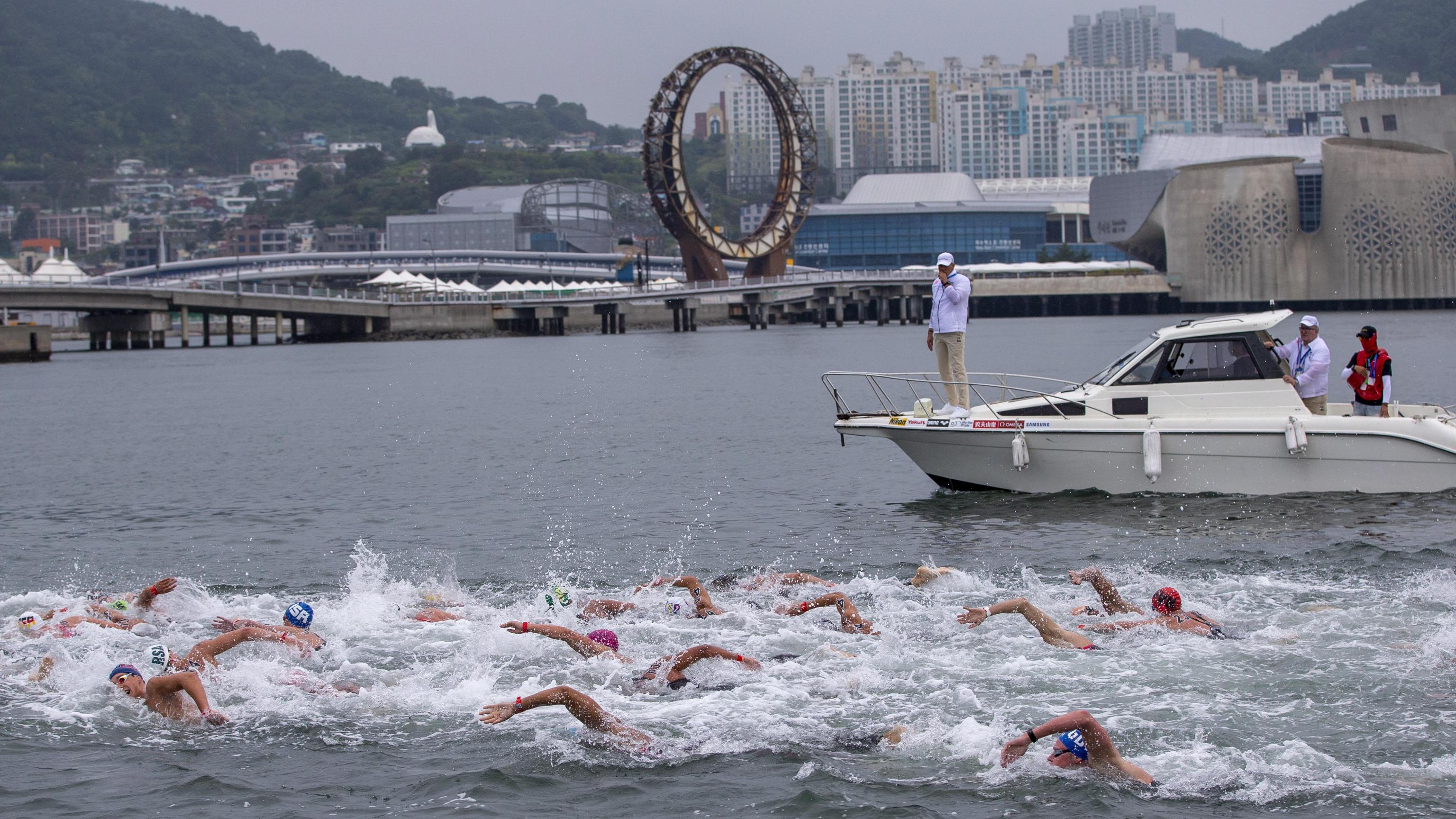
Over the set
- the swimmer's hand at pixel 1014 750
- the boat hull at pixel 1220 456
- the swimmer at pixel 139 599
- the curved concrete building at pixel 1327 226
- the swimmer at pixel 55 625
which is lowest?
the swimmer's hand at pixel 1014 750

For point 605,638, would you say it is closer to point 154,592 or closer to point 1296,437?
point 154,592

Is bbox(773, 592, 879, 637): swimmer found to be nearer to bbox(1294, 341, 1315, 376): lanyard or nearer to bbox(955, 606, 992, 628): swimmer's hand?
bbox(955, 606, 992, 628): swimmer's hand

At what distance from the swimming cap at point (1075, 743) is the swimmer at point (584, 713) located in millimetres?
2974

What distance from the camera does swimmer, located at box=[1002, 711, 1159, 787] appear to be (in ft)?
31.0

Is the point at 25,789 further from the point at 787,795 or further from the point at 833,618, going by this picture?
the point at 833,618

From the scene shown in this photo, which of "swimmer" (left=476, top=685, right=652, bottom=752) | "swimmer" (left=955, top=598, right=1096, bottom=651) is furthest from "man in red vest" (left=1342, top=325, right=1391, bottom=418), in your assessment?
"swimmer" (left=476, top=685, right=652, bottom=752)

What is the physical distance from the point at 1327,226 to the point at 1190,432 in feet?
353

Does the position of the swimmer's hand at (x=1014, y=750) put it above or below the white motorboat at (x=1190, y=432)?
below

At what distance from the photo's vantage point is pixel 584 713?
10.6 m

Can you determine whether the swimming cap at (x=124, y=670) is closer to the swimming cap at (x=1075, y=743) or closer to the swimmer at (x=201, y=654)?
the swimmer at (x=201, y=654)

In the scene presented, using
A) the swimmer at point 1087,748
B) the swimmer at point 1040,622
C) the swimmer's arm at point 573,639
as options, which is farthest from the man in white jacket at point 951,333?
the swimmer at point 1087,748

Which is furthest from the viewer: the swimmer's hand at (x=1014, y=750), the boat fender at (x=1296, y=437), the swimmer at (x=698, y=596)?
the boat fender at (x=1296, y=437)

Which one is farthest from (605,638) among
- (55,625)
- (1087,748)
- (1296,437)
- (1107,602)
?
(1296,437)

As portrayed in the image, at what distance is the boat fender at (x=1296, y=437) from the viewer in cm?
1844
